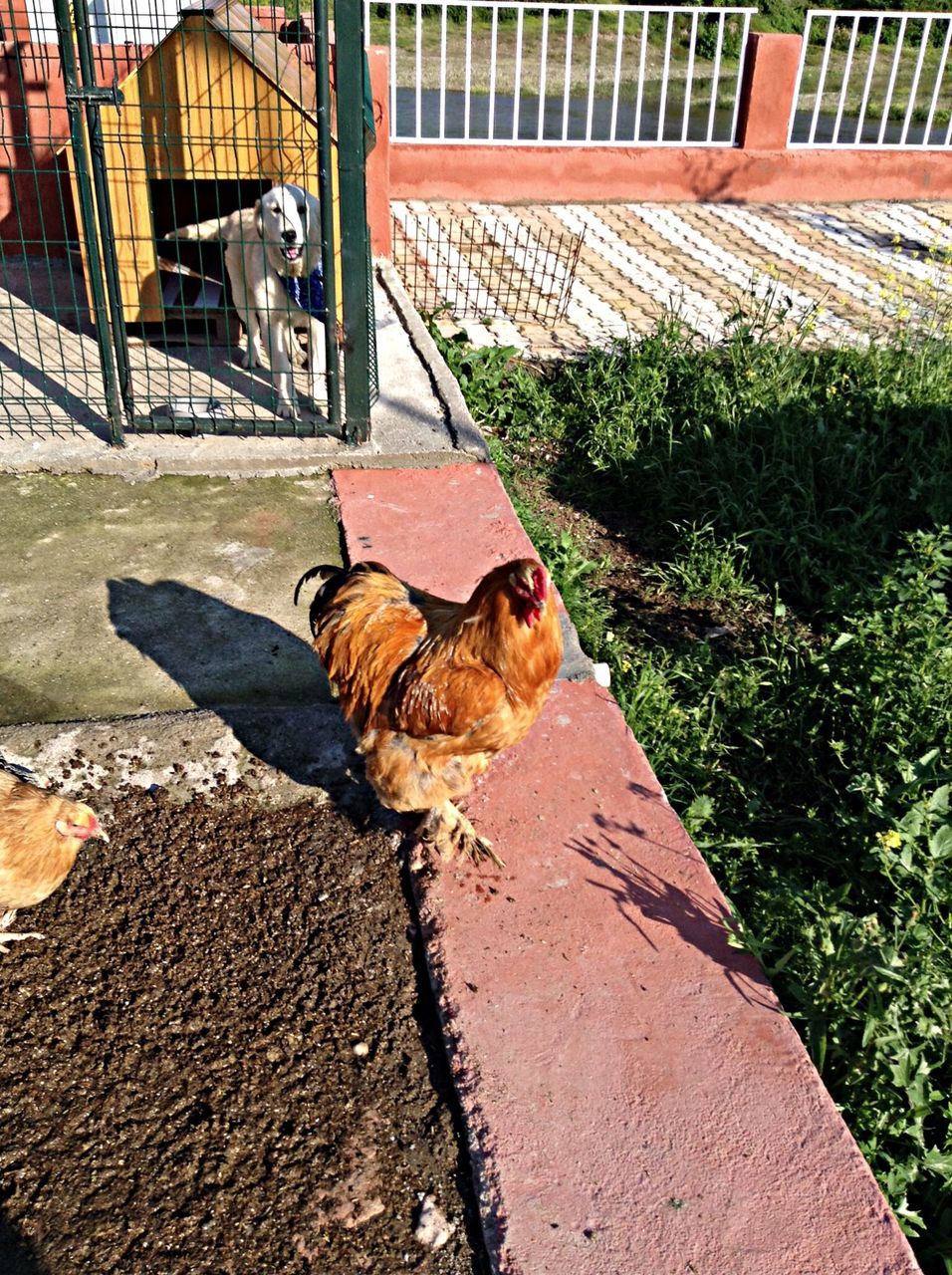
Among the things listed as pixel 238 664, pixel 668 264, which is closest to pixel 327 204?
pixel 238 664

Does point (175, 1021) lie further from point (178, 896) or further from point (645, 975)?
point (645, 975)

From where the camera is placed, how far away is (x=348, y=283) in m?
5.39

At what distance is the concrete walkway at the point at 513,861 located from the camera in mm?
2414

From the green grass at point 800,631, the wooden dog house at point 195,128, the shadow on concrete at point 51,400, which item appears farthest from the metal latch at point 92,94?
the green grass at point 800,631

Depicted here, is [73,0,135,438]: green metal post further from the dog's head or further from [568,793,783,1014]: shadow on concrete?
[568,793,783,1014]: shadow on concrete

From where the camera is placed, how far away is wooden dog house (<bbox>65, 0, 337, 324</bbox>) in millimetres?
5750

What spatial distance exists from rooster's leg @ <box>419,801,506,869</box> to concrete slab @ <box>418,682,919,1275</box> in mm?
61

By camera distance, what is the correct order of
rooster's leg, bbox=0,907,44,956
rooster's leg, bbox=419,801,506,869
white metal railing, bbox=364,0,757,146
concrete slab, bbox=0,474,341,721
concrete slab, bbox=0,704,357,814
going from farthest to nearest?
white metal railing, bbox=364,0,757,146
concrete slab, bbox=0,474,341,721
concrete slab, bbox=0,704,357,814
rooster's leg, bbox=419,801,506,869
rooster's leg, bbox=0,907,44,956

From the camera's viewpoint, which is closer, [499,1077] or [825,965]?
[499,1077]

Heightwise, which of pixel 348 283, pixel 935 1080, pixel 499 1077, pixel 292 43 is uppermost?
pixel 292 43

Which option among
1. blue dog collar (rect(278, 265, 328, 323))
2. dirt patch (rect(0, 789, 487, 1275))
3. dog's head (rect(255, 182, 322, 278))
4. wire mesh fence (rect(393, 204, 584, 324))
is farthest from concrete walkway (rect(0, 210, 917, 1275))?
wire mesh fence (rect(393, 204, 584, 324))

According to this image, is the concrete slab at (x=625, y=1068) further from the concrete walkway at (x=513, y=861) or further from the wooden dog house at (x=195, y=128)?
the wooden dog house at (x=195, y=128)

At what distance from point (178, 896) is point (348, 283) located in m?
3.38

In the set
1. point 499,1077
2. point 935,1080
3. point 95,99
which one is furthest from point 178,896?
point 95,99
